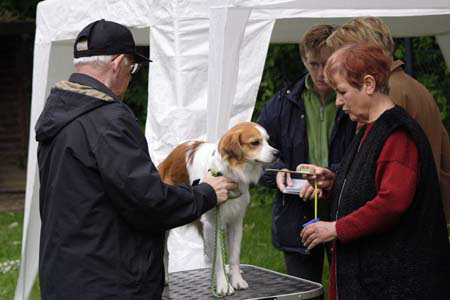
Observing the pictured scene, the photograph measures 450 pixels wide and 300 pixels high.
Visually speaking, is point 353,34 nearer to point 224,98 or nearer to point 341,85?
point 341,85

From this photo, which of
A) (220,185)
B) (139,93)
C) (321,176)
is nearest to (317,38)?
(321,176)

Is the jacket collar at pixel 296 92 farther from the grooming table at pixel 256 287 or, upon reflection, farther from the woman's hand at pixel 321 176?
the grooming table at pixel 256 287

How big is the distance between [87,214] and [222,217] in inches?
41.4

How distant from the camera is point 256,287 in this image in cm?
407

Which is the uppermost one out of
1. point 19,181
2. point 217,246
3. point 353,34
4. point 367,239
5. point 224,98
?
point 353,34

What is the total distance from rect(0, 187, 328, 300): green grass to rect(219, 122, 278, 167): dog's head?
324 centimetres

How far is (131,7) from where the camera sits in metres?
5.77

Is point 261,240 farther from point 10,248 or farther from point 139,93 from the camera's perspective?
point 139,93

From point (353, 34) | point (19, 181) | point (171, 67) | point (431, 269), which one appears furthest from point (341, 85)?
point (19, 181)

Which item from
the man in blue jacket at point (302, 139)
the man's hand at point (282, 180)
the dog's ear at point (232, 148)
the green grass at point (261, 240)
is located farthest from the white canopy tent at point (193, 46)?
the green grass at point (261, 240)

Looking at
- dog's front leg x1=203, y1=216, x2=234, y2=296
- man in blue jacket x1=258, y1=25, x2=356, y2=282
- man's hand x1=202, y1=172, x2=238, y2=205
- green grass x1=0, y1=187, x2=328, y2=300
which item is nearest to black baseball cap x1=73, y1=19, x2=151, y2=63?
man's hand x1=202, y1=172, x2=238, y2=205

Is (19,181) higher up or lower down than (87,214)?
lower down

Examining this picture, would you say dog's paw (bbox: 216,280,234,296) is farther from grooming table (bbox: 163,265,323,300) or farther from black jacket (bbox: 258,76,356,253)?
black jacket (bbox: 258,76,356,253)

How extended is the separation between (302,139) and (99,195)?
5.59 ft
